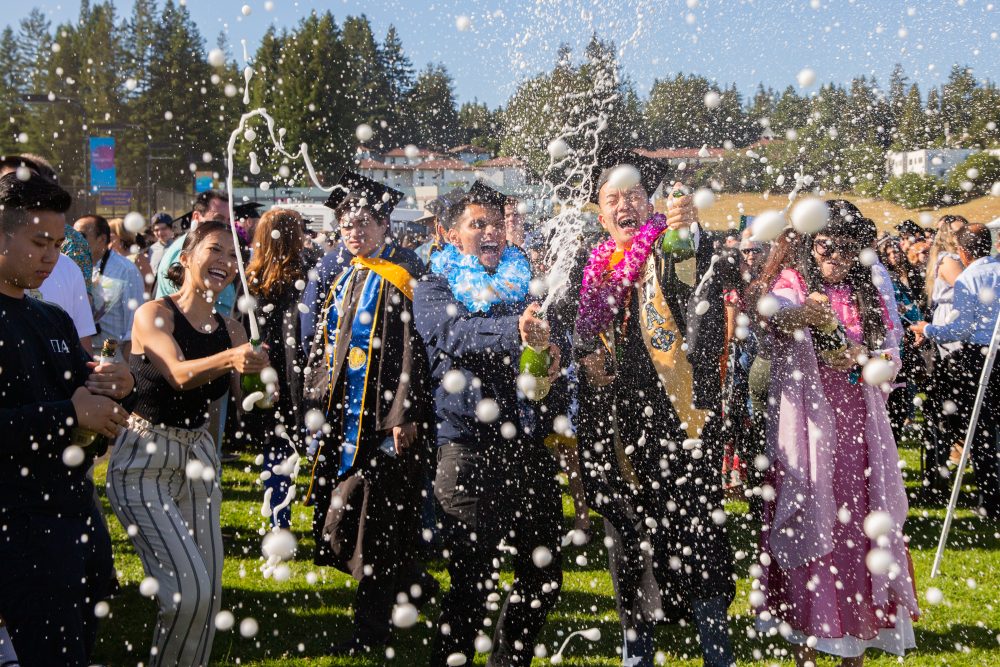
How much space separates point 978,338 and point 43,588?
21.3 feet

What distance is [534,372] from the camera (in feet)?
12.6

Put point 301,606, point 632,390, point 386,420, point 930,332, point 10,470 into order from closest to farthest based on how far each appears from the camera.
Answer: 1. point 10,470
2. point 632,390
3. point 386,420
4. point 301,606
5. point 930,332

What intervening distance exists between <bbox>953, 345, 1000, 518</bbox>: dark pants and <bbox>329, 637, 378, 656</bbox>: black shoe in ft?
16.2

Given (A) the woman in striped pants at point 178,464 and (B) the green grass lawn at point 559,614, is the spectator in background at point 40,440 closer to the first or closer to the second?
(A) the woman in striped pants at point 178,464

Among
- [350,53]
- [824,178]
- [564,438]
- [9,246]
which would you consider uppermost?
[350,53]

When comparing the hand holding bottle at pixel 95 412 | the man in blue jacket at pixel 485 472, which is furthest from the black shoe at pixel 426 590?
the hand holding bottle at pixel 95 412

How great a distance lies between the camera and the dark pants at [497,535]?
390cm

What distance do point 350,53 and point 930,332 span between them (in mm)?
27388

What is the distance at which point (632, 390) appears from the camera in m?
4.14

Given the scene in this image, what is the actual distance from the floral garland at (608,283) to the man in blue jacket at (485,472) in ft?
0.98

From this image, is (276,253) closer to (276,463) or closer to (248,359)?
(276,463)

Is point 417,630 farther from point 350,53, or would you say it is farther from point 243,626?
point 350,53

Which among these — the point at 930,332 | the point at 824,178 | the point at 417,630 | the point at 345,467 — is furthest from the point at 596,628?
the point at 930,332

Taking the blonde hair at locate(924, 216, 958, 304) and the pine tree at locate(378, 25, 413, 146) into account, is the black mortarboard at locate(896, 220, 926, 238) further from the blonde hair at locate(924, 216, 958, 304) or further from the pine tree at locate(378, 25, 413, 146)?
the pine tree at locate(378, 25, 413, 146)
